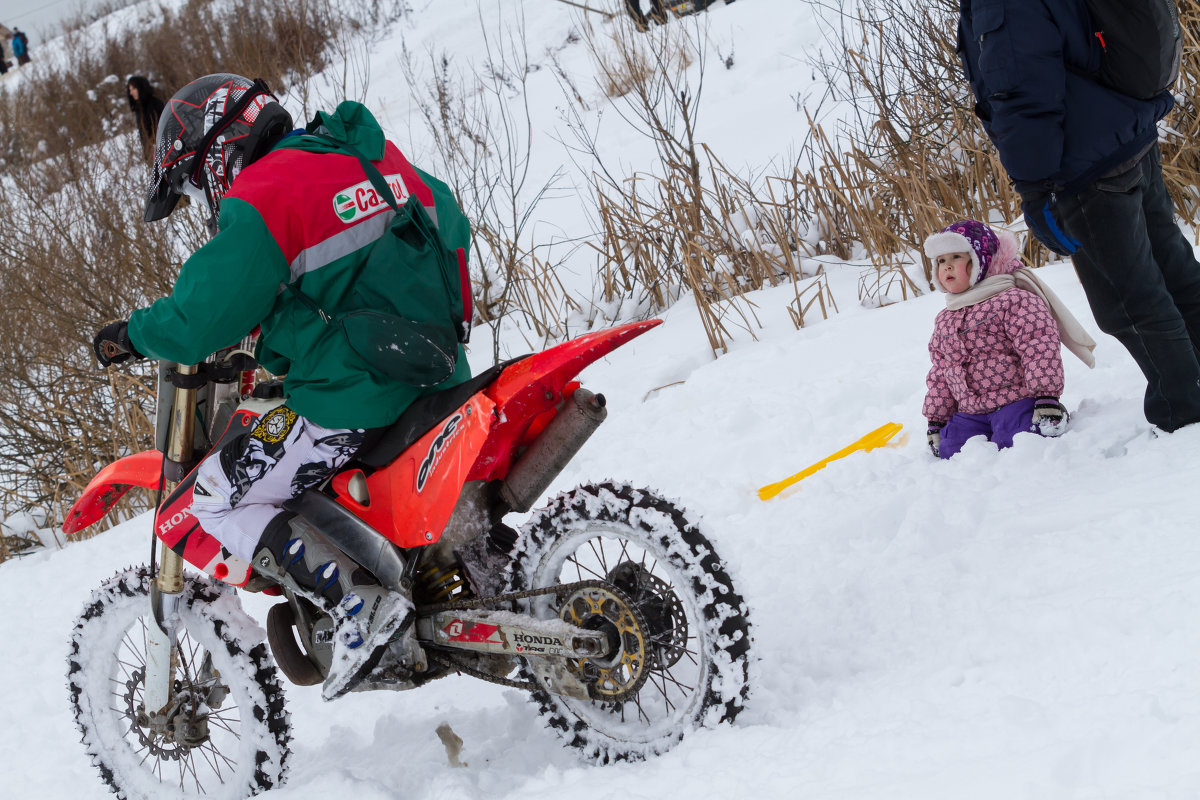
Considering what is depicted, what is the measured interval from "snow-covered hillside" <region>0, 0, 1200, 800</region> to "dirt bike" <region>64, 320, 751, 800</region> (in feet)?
0.47

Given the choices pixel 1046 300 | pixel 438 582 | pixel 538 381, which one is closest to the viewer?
pixel 538 381

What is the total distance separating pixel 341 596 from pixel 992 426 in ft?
7.74

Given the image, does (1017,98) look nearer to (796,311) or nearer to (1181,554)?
(1181,554)

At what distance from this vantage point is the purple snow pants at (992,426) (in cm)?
351

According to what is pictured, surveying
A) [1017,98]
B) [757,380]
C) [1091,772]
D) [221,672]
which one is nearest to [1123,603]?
[1091,772]

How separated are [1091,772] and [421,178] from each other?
6.89ft

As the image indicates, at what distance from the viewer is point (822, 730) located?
218 centimetres

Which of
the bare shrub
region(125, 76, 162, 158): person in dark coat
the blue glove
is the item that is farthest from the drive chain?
region(125, 76, 162, 158): person in dark coat

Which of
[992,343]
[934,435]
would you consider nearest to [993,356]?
[992,343]

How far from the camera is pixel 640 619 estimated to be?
2322mm

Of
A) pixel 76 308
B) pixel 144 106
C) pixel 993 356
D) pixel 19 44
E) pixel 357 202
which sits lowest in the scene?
pixel 993 356

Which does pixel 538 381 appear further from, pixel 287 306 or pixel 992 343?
pixel 992 343

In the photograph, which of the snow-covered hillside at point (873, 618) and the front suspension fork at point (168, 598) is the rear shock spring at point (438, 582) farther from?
the front suspension fork at point (168, 598)

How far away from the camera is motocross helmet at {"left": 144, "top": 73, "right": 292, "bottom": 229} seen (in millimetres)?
2514
